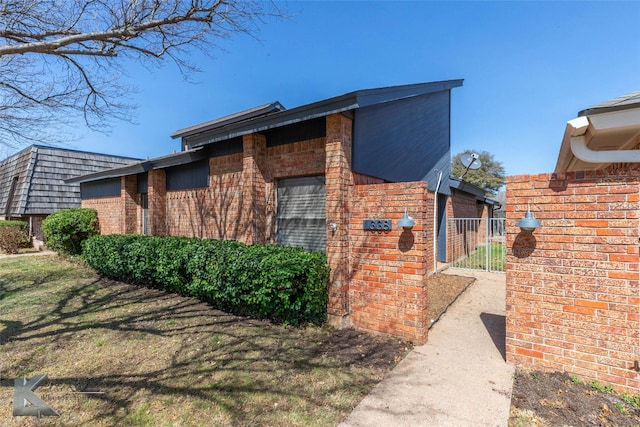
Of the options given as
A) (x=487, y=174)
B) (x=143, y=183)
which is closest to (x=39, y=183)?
(x=143, y=183)

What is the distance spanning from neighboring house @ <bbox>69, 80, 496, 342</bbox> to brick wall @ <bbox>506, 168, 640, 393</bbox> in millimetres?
1166

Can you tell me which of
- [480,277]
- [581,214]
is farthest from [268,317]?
[480,277]

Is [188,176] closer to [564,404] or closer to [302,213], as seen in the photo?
[302,213]

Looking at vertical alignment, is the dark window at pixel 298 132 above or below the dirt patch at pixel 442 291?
above

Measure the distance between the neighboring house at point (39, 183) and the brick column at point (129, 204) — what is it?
28.2 feet

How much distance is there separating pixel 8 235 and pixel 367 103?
1733cm

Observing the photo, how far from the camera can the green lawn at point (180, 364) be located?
9.20 feet

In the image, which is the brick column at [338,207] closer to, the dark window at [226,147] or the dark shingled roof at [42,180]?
the dark window at [226,147]

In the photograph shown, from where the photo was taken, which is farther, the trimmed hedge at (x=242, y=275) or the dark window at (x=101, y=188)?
the dark window at (x=101, y=188)

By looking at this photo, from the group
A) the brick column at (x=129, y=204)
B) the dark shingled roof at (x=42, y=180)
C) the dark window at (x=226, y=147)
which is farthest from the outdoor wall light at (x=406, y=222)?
the dark shingled roof at (x=42, y=180)

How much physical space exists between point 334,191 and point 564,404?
12.0 feet

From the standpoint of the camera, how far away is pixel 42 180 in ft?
51.6

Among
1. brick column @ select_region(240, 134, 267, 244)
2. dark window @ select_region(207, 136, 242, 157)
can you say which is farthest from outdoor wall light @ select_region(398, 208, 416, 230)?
dark window @ select_region(207, 136, 242, 157)

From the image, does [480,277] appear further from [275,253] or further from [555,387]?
[275,253]
